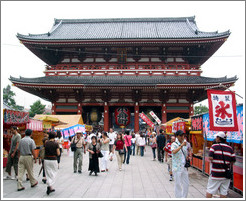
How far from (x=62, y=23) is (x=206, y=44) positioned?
63.1 ft

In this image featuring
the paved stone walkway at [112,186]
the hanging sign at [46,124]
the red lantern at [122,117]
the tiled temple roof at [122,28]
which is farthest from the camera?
the tiled temple roof at [122,28]

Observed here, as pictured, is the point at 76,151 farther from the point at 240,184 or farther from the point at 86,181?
the point at 240,184

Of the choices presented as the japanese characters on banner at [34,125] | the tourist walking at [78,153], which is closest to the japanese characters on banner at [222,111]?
the tourist walking at [78,153]

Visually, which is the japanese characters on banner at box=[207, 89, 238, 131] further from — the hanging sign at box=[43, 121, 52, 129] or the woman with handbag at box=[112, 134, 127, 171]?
the hanging sign at box=[43, 121, 52, 129]

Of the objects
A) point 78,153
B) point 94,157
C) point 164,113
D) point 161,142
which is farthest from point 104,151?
point 164,113

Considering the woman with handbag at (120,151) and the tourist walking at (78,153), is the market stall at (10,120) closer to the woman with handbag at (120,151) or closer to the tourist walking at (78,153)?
the tourist walking at (78,153)

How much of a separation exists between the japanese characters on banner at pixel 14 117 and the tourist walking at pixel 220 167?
7.74 metres

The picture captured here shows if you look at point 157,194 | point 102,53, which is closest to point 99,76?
point 102,53

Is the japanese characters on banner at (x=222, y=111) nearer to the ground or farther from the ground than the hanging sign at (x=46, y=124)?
farther from the ground

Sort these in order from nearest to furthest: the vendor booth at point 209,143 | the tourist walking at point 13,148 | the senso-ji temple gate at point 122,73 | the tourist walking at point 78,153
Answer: the vendor booth at point 209,143 < the tourist walking at point 13,148 < the tourist walking at point 78,153 < the senso-ji temple gate at point 122,73

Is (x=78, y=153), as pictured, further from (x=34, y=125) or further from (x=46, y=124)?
(x=46, y=124)

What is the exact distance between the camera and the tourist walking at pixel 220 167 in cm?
486

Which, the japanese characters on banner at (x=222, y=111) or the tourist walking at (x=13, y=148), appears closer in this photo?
the japanese characters on banner at (x=222, y=111)

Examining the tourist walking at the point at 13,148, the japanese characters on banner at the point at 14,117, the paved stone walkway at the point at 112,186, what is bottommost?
the paved stone walkway at the point at 112,186
